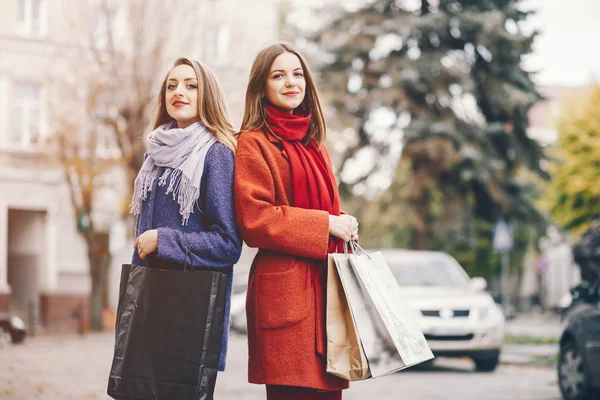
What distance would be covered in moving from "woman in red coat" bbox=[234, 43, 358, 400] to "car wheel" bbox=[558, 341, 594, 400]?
5.91m

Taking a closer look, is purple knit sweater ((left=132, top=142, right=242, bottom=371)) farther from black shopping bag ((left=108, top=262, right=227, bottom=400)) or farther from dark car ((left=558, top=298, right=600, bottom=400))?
dark car ((left=558, top=298, right=600, bottom=400))

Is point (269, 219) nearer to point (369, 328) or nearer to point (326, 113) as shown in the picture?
point (369, 328)

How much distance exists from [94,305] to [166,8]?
312 inches

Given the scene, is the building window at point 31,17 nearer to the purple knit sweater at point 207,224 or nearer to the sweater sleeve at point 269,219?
the purple knit sweater at point 207,224

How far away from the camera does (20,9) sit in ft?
95.8

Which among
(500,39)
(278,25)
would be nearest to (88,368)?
(500,39)

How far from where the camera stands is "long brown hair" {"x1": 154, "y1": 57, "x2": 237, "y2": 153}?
4.26m

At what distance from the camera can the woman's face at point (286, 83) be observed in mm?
4254

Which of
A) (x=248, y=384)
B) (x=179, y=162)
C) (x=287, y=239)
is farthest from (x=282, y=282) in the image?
(x=248, y=384)

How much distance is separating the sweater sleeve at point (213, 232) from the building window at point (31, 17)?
2559cm

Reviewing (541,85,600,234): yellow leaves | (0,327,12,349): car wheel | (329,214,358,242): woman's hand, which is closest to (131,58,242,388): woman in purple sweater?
(329,214,358,242): woman's hand

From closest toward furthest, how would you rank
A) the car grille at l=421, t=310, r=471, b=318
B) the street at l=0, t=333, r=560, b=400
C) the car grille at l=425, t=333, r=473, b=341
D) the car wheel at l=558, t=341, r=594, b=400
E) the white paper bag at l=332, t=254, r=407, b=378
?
the white paper bag at l=332, t=254, r=407, b=378 → the car wheel at l=558, t=341, r=594, b=400 → the street at l=0, t=333, r=560, b=400 → the car grille at l=425, t=333, r=473, b=341 → the car grille at l=421, t=310, r=471, b=318

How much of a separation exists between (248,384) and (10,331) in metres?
9.07

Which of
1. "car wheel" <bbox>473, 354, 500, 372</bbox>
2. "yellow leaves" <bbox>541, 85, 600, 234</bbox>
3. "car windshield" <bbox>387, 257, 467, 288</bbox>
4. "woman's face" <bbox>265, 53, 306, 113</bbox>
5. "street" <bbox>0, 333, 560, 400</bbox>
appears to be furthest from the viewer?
"yellow leaves" <bbox>541, 85, 600, 234</bbox>
